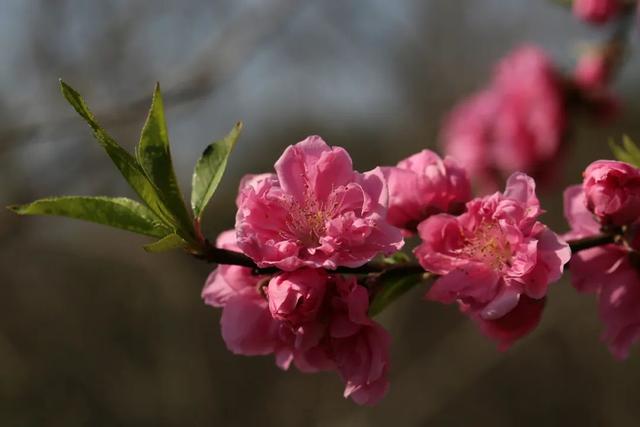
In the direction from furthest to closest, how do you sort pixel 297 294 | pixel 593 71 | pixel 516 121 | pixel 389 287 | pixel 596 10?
pixel 516 121 < pixel 593 71 < pixel 596 10 < pixel 389 287 < pixel 297 294

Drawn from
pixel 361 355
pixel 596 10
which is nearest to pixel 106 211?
pixel 361 355

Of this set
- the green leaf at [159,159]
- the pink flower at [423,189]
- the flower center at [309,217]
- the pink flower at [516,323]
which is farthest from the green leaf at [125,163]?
the pink flower at [516,323]

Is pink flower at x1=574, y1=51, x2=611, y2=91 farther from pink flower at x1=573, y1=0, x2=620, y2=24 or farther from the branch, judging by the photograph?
the branch

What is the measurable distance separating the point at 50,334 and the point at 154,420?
0.83 metres

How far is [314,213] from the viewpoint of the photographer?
30.1 inches

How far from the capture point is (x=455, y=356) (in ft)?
16.7

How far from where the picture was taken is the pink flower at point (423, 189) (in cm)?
84

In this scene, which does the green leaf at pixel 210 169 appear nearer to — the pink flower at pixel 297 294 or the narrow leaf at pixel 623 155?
the pink flower at pixel 297 294

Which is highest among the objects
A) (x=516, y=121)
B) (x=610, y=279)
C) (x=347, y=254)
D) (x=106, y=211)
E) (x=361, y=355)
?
(x=106, y=211)

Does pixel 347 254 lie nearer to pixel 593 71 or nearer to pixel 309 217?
pixel 309 217

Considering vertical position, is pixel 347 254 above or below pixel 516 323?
above

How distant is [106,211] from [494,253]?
1.25 feet

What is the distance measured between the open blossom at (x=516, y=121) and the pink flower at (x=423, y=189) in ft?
4.82

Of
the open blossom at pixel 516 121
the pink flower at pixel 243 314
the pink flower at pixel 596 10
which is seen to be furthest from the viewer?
the open blossom at pixel 516 121
